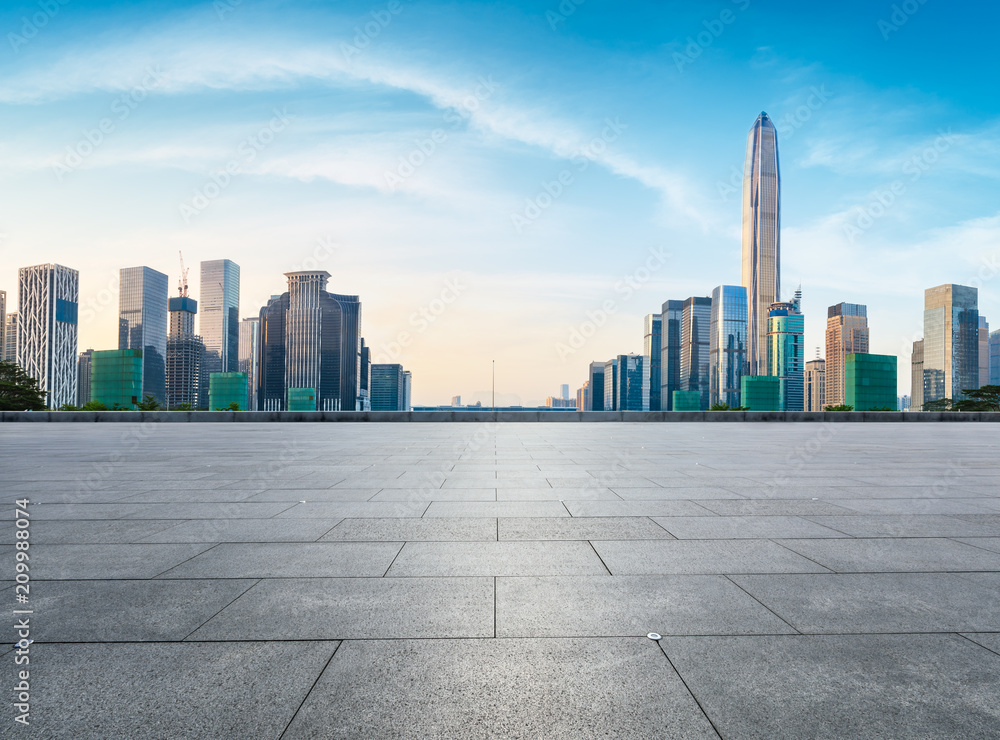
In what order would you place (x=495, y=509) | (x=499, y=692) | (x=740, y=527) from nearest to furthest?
1. (x=499, y=692)
2. (x=740, y=527)
3. (x=495, y=509)

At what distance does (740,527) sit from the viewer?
669 cm

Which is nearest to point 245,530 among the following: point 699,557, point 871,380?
point 699,557

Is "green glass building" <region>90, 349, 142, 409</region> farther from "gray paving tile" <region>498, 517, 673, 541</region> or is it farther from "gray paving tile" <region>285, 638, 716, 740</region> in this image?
"gray paving tile" <region>285, 638, 716, 740</region>

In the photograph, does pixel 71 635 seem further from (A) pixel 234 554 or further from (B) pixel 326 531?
(B) pixel 326 531

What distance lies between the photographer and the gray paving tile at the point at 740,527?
20.7 ft

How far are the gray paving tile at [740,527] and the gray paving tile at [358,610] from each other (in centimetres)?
279

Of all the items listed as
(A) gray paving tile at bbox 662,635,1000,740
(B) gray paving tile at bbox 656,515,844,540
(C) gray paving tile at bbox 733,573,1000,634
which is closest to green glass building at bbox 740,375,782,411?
(B) gray paving tile at bbox 656,515,844,540

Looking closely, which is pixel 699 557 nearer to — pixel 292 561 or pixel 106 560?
pixel 292 561

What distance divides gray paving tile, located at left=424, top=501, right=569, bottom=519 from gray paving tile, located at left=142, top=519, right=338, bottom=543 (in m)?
1.43

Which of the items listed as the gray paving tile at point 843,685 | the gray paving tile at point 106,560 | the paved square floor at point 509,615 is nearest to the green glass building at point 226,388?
the paved square floor at point 509,615

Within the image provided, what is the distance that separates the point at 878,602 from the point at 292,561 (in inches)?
189

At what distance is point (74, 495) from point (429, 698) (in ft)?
27.4

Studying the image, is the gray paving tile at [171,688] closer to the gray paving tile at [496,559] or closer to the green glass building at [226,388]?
the gray paving tile at [496,559]

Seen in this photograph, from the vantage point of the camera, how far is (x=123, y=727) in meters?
2.70
